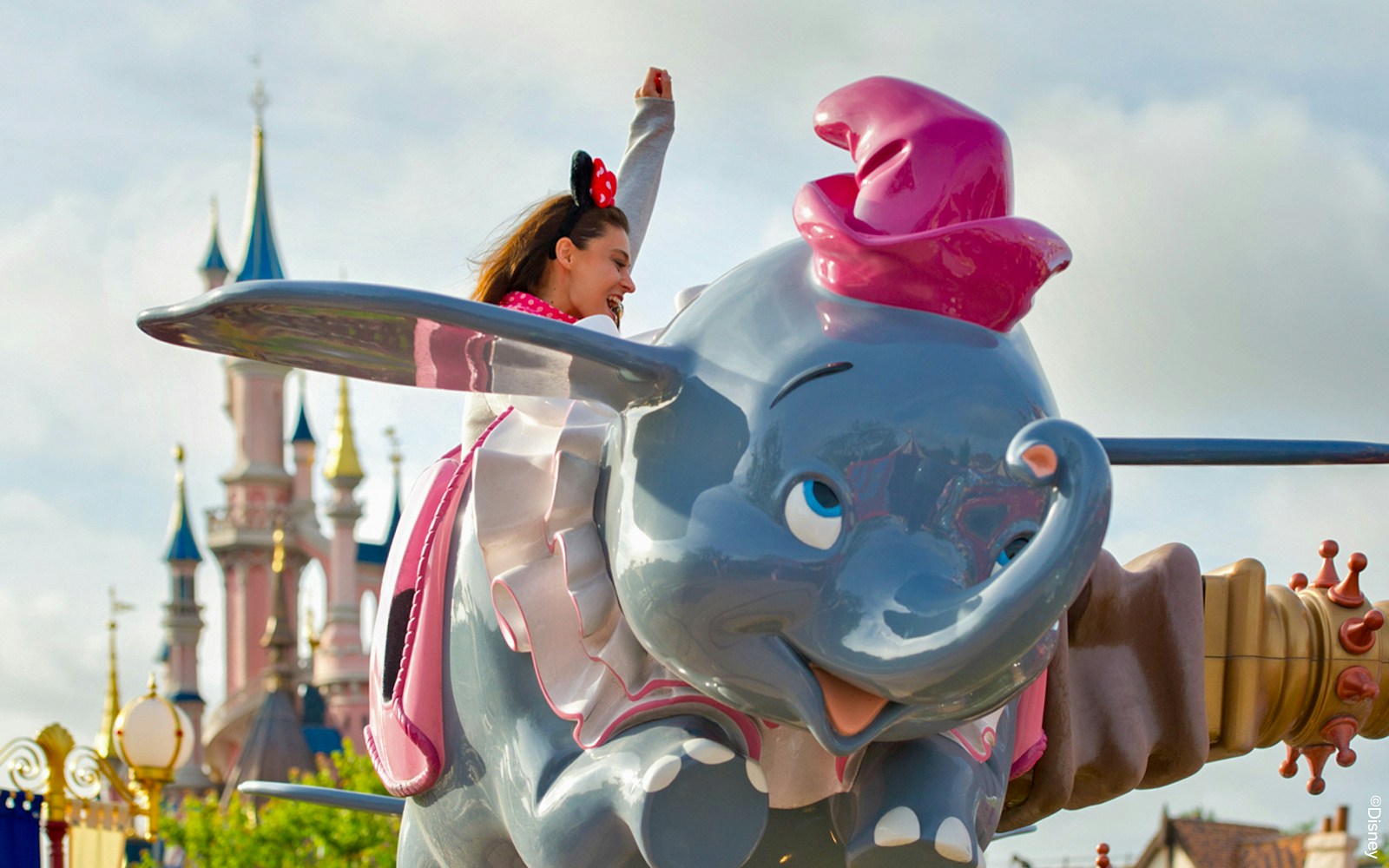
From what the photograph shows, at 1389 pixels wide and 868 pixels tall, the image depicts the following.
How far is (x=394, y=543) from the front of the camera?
3.76 m

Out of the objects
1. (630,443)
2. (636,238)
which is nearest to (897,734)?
(630,443)

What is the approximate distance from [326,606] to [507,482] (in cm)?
4923

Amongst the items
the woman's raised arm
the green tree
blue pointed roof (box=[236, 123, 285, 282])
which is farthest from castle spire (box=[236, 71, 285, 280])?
the woman's raised arm

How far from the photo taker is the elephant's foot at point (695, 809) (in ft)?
9.75

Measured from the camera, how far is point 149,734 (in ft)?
33.4

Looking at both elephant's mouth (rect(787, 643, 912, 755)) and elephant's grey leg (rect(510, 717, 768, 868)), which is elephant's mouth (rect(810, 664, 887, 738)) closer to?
elephant's mouth (rect(787, 643, 912, 755))

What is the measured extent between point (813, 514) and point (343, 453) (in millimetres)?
48170

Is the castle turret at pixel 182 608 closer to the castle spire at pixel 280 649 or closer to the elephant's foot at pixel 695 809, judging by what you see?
the castle spire at pixel 280 649

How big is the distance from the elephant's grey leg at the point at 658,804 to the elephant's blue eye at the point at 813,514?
0.41 m

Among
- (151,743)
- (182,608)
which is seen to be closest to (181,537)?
(182,608)

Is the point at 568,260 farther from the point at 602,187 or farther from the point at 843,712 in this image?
the point at 843,712

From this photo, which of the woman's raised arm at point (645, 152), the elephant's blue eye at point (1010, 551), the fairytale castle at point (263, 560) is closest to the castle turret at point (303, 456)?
the fairytale castle at point (263, 560)

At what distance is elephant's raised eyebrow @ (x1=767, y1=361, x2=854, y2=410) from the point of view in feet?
9.59

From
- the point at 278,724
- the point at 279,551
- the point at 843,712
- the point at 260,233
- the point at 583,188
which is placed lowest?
the point at 278,724
